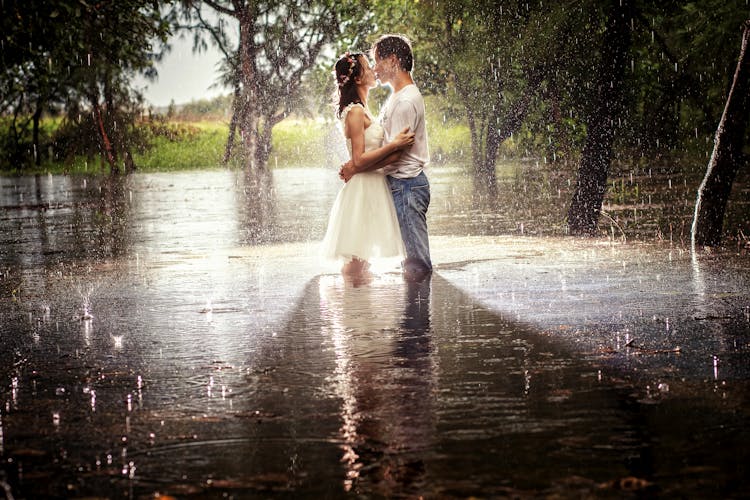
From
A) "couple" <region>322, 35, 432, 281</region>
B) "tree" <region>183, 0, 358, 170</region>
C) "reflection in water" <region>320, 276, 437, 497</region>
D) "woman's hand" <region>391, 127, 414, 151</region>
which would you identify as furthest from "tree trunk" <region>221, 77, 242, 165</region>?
"reflection in water" <region>320, 276, 437, 497</region>

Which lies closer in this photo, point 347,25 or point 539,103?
point 539,103

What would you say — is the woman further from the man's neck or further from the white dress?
the man's neck

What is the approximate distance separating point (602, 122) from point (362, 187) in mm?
6209

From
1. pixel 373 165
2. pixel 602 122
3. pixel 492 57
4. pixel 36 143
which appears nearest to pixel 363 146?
pixel 373 165

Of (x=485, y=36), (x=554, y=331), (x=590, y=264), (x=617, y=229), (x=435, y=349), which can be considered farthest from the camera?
(x=485, y=36)

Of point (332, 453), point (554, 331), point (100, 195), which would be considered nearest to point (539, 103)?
point (100, 195)

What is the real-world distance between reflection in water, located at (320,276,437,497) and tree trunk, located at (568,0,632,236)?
6.18 m

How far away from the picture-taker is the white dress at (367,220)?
10.8 m

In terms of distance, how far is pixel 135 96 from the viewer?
1864 inches

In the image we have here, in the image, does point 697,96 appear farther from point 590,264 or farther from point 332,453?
point 332,453

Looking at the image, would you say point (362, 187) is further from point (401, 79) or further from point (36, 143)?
point (36, 143)

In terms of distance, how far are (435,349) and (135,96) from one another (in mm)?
41598

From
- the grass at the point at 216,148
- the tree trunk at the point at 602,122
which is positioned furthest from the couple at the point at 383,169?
the grass at the point at 216,148

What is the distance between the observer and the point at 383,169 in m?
11.0
